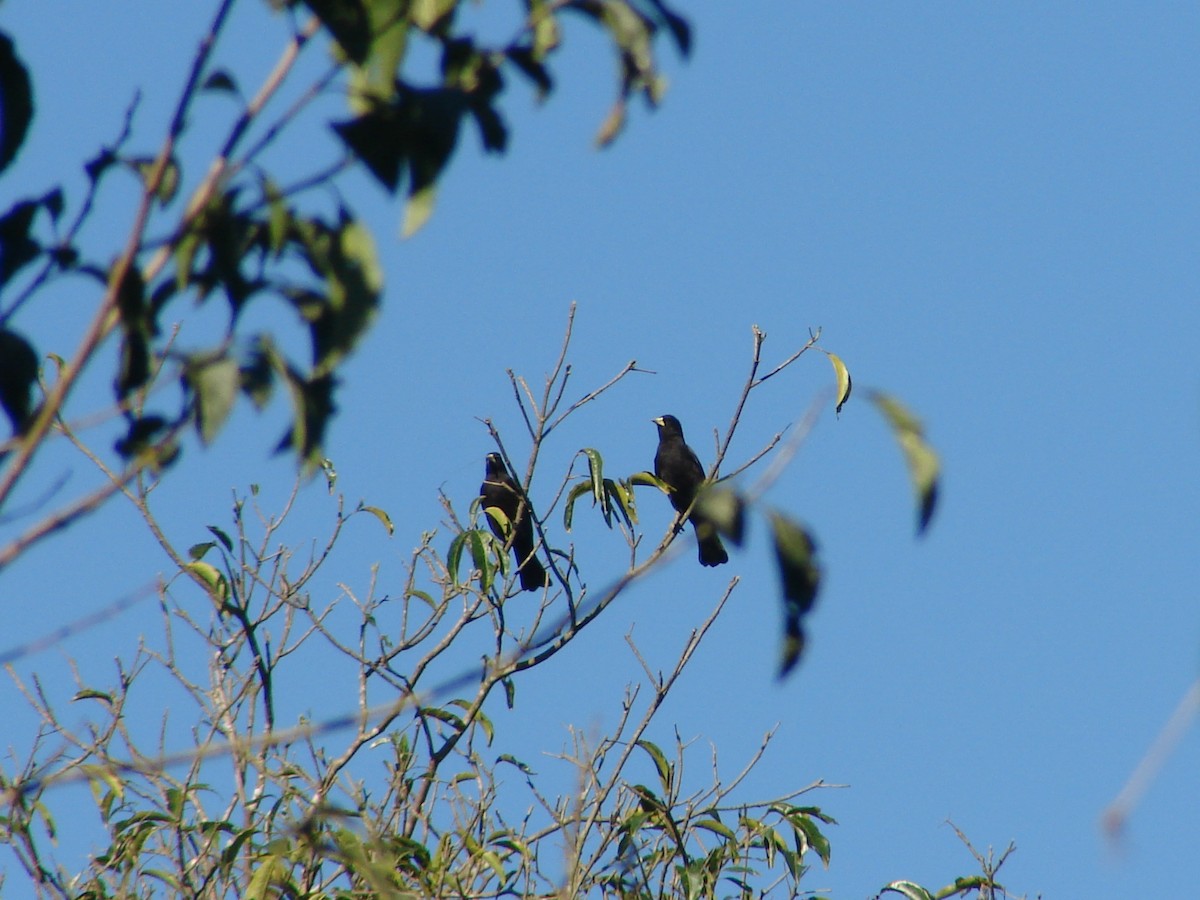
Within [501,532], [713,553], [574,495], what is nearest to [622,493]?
[574,495]

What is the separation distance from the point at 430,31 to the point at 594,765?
10.3 feet

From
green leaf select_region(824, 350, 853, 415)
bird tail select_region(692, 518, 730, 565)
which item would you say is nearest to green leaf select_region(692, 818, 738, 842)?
green leaf select_region(824, 350, 853, 415)

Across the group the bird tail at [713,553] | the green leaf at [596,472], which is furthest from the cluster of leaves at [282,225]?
the bird tail at [713,553]

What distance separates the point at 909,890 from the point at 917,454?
3200mm

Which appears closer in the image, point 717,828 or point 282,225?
point 282,225

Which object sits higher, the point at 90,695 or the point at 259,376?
the point at 90,695

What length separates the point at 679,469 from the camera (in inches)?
395

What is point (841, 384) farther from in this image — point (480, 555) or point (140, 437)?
point (480, 555)

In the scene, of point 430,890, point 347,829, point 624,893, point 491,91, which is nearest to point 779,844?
point 624,893

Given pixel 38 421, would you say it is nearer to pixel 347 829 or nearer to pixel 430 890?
→ pixel 347 829

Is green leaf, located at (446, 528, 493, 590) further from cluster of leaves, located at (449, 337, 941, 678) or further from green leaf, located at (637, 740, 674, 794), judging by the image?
cluster of leaves, located at (449, 337, 941, 678)

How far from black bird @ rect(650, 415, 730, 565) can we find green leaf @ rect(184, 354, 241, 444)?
7.71 m

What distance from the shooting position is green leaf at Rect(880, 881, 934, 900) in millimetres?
4434

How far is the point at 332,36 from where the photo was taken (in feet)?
5.25
